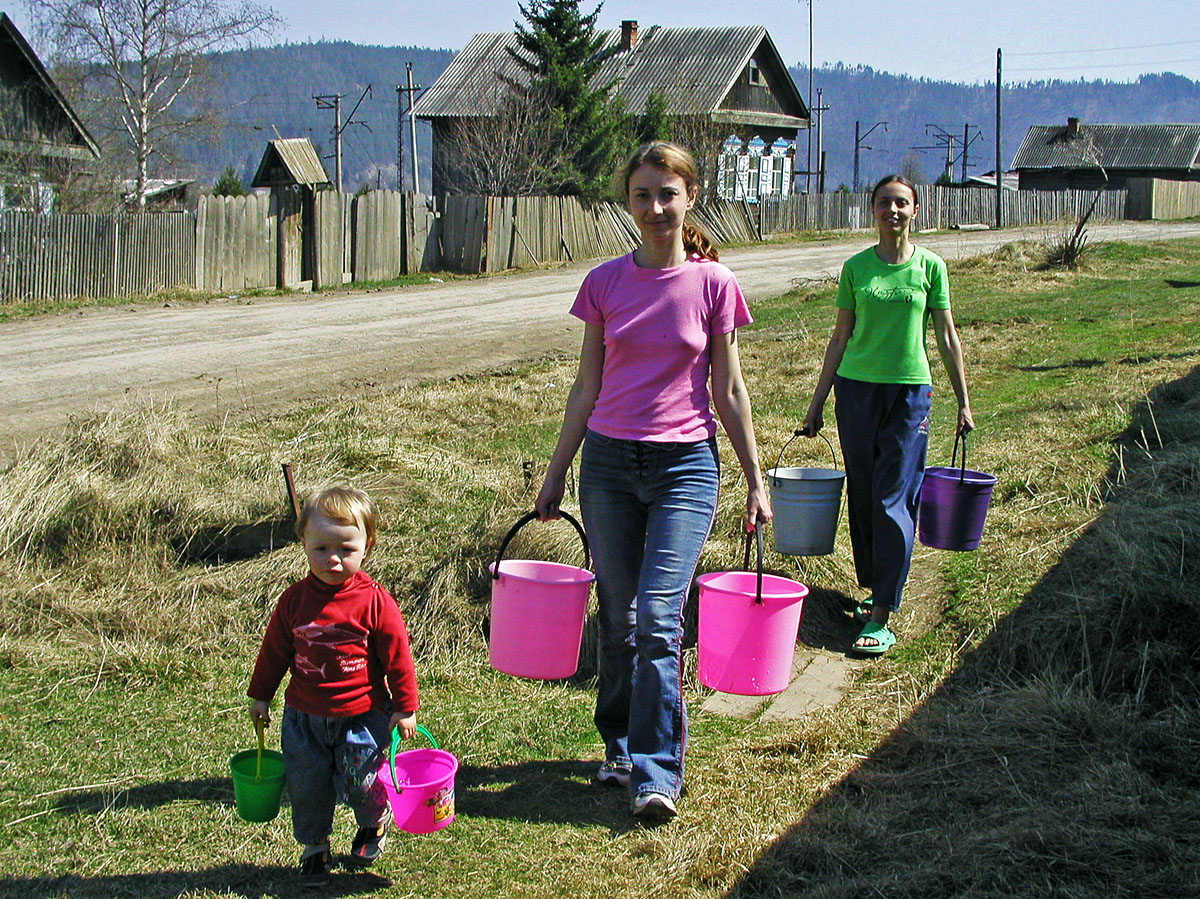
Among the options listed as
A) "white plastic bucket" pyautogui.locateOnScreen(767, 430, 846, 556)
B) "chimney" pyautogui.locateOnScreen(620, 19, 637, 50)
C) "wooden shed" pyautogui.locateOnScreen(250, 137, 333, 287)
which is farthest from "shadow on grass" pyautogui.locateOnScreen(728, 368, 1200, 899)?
"chimney" pyautogui.locateOnScreen(620, 19, 637, 50)

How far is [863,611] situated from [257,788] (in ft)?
9.28

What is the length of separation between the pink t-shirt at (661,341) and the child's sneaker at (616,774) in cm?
107

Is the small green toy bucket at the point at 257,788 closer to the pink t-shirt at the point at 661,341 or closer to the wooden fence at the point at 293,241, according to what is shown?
the pink t-shirt at the point at 661,341

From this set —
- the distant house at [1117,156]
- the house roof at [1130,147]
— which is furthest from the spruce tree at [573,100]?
the house roof at [1130,147]

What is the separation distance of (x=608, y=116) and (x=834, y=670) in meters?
29.9

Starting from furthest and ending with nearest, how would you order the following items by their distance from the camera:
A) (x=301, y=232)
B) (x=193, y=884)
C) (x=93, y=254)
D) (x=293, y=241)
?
(x=301, y=232) < (x=293, y=241) < (x=93, y=254) < (x=193, y=884)

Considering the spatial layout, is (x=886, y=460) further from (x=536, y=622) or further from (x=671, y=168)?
(x=671, y=168)

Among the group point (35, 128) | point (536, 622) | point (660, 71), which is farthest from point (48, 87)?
point (536, 622)

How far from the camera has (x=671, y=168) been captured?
3.38m

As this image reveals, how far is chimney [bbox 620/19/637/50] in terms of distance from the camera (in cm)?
4525

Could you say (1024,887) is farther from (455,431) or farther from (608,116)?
(608,116)

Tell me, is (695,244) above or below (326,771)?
above

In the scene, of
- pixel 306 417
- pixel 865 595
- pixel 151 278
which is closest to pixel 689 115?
pixel 151 278

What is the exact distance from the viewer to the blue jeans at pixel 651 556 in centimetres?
339
